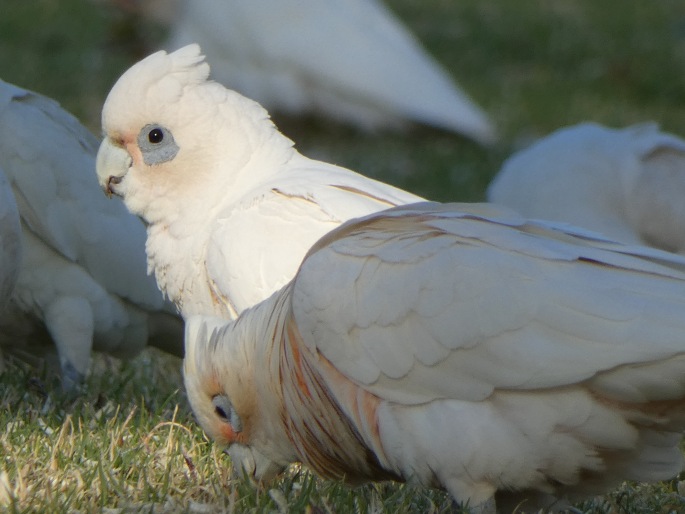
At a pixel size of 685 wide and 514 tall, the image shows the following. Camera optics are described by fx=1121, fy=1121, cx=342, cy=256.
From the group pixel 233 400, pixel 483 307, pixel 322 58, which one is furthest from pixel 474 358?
pixel 322 58

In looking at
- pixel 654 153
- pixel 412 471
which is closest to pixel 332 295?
pixel 412 471

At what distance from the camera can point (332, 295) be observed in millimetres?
2883

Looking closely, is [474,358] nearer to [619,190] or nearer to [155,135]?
[155,135]

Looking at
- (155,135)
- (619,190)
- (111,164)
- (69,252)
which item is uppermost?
(155,135)

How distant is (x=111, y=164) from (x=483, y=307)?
1.65 meters

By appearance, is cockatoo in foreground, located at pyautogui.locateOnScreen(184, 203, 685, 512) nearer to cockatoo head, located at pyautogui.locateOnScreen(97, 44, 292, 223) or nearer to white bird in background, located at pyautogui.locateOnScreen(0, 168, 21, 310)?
cockatoo head, located at pyautogui.locateOnScreen(97, 44, 292, 223)

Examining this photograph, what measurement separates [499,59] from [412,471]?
300 inches

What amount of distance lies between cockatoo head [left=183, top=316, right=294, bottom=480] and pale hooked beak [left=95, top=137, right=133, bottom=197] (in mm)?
884

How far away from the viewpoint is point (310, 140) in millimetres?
9000

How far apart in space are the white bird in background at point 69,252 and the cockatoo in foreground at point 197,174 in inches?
25.1

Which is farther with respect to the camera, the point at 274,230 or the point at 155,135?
the point at 155,135

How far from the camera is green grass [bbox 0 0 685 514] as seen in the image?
304 cm

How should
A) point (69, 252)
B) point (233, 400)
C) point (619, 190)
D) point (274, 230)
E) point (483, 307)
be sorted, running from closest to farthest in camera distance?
point (483, 307) < point (233, 400) < point (274, 230) < point (69, 252) < point (619, 190)

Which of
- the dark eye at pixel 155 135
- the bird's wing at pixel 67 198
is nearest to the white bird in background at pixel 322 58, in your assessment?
the bird's wing at pixel 67 198
